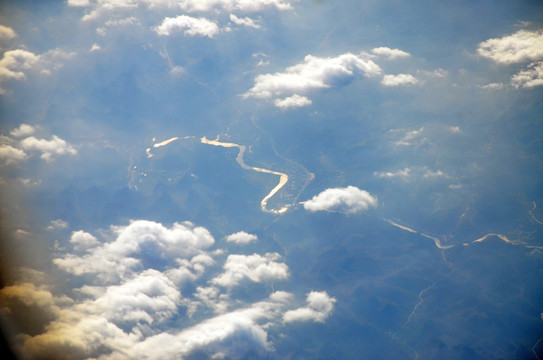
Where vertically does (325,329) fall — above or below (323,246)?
below

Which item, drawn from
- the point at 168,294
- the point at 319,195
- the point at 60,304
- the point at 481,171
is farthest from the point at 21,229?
the point at 481,171

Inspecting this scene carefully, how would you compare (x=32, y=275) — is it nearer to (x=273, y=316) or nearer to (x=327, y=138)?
(x=273, y=316)

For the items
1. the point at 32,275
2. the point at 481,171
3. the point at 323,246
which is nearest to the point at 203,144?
the point at 323,246

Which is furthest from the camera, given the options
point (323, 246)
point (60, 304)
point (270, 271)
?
point (323, 246)

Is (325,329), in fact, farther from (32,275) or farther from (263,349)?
(32,275)

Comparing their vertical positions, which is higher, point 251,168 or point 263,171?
point 251,168

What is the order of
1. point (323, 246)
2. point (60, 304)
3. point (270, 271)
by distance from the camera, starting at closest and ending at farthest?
1. point (60, 304)
2. point (270, 271)
3. point (323, 246)

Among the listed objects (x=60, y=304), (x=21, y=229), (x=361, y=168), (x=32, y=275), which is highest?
(x=361, y=168)

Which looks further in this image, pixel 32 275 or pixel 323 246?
pixel 323 246

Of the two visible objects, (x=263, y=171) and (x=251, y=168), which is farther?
(x=251, y=168)
